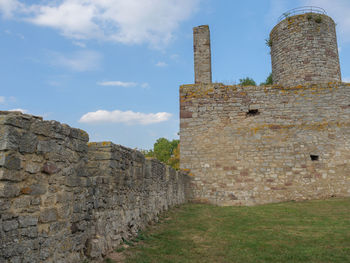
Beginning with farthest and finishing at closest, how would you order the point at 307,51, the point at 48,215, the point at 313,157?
1. the point at 307,51
2. the point at 313,157
3. the point at 48,215

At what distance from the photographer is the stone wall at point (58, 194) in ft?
8.89

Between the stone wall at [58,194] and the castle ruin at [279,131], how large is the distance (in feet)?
26.6

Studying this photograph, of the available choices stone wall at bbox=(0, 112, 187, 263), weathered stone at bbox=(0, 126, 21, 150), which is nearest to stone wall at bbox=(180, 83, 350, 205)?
stone wall at bbox=(0, 112, 187, 263)

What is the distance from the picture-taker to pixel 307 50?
14.0 m

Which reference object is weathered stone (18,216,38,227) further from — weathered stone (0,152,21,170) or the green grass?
the green grass

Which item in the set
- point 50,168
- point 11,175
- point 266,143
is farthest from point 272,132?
point 11,175

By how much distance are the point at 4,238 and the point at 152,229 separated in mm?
4132

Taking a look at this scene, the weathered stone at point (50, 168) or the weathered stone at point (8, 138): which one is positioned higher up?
the weathered stone at point (8, 138)

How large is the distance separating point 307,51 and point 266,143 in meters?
4.96

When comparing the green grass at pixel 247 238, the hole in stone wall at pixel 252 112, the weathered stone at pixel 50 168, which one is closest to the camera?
the weathered stone at pixel 50 168

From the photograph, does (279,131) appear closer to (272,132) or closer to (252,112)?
(272,132)

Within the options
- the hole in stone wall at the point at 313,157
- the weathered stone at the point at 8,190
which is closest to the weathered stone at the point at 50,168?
the weathered stone at the point at 8,190

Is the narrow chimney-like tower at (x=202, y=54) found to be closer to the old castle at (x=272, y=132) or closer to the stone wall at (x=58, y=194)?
the old castle at (x=272, y=132)

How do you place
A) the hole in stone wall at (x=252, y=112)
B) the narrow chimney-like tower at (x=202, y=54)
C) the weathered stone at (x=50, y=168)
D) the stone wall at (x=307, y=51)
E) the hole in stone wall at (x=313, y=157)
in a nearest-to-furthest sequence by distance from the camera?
the weathered stone at (x=50, y=168)
the hole in stone wall at (x=313, y=157)
the hole in stone wall at (x=252, y=112)
the stone wall at (x=307, y=51)
the narrow chimney-like tower at (x=202, y=54)
